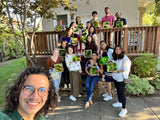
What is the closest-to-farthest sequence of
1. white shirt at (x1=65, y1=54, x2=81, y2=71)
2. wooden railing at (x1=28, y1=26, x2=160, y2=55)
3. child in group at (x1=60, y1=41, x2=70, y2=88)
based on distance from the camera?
white shirt at (x1=65, y1=54, x2=81, y2=71) → child in group at (x1=60, y1=41, x2=70, y2=88) → wooden railing at (x1=28, y1=26, x2=160, y2=55)

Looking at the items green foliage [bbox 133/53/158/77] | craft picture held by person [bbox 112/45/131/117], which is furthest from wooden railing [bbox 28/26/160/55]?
craft picture held by person [bbox 112/45/131/117]

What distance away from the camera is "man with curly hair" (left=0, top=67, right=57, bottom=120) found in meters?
0.95

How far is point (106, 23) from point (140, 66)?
2.34 m

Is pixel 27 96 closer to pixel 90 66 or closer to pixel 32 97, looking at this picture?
pixel 32 97

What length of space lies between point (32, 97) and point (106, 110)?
2.85 meters

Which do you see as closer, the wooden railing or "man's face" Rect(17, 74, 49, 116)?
"man's face" Rect(17, 74, 49, 116)

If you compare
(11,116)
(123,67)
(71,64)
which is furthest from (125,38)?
(11,116)

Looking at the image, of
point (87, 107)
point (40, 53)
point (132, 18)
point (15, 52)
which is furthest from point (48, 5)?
point (15, 52)

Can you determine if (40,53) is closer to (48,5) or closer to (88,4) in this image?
(48,5)

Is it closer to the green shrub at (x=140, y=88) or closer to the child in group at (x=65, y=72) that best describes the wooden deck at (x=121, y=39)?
the child in group at (x=65, y=72)

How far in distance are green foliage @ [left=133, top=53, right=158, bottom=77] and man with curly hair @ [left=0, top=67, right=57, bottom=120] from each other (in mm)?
4621

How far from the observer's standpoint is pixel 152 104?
3.47 metres

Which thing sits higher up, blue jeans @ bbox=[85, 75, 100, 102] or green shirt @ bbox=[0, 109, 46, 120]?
green shirt @ bbox=[0, 109, 46, 120]

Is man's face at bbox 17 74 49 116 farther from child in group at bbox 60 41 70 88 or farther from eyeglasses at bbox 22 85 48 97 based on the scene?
child in group at bbox 60 41 70 88
